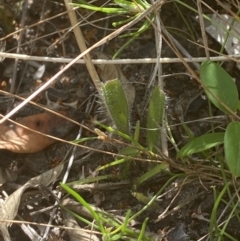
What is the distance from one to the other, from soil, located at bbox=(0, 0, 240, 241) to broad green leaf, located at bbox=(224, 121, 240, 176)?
212mm

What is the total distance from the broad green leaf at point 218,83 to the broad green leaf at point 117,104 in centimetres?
21

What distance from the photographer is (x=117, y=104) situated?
122 cm

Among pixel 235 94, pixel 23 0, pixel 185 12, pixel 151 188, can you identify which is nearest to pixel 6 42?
pixel 23 0

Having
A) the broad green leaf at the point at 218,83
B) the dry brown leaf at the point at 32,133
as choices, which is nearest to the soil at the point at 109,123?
the dry brown leaf at the point at 32,133

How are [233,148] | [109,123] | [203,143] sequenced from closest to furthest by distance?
[233,148]
[203,143]
[109,123]

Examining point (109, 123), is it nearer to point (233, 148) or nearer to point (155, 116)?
point (155, 116)

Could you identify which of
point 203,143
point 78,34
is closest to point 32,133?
point 78,34

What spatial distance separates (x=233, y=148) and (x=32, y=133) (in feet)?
1.90

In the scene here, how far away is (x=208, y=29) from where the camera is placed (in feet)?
4.97

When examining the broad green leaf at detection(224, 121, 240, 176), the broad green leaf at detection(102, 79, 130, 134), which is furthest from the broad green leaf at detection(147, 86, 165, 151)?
the broad green leaf at detection(224, 121, 240, 176)

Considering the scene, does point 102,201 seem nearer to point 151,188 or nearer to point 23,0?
point 151,188

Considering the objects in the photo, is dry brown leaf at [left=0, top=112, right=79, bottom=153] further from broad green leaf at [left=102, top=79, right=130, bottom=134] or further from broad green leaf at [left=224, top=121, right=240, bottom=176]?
broad green leaf at [left=224, top=121, right=240, bottom=176]

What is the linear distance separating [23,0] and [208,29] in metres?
0.58

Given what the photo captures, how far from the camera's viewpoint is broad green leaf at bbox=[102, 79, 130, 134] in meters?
1.19
